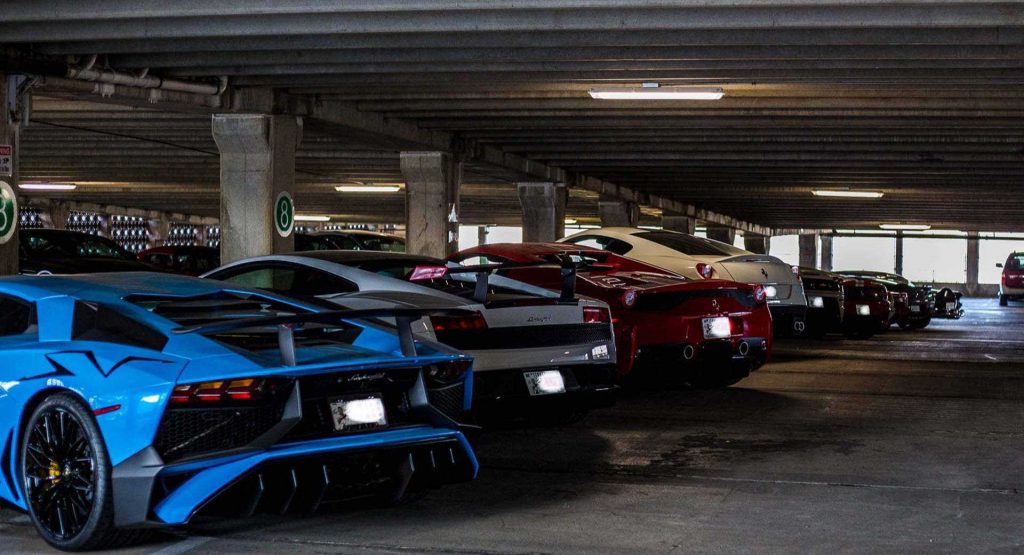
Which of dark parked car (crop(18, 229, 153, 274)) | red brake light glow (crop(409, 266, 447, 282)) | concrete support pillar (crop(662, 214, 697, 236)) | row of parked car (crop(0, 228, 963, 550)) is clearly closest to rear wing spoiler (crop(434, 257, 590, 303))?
row of parked car (crop(0, 228, 963, 550))

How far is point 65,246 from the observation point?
16953 mm

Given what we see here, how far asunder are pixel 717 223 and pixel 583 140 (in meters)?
28.2

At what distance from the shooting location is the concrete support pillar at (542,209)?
31.2m

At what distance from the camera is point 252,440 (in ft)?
16.3

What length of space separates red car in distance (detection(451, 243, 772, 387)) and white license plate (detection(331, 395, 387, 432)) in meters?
4.41

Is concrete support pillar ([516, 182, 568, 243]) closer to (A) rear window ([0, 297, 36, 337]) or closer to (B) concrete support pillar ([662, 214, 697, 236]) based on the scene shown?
(B) concrete support pillar ([662, 214, 697, 236])

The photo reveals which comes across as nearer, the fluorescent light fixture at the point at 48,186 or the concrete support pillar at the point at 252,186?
the concrete support pillar at the point at 252,186

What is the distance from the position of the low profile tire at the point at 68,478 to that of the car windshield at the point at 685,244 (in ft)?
37.4

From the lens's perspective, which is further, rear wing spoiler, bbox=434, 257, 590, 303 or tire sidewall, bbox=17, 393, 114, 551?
rear wing spoiler, bbox=434, 257, 590, 303

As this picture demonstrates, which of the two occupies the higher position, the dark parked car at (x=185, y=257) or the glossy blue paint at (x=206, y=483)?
the dark parked car at (x=185, y=257)

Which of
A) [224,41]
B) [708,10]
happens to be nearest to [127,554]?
[708,10]

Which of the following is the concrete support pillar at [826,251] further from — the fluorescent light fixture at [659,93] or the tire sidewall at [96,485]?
the tire sidewall at [96,485]

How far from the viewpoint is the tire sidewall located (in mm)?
4895

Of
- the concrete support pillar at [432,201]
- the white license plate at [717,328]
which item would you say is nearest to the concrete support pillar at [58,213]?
the concrete support pillar at [432,201]
